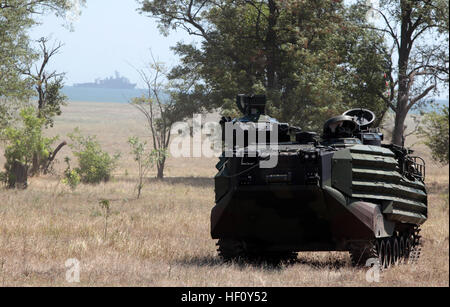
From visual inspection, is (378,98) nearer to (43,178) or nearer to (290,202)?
(43,178)

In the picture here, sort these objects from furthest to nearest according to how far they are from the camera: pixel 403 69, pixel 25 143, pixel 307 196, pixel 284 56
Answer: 1. pixel 284 56
2. pixel 403 69
3. pixel 25 143
4. pixel 307 196

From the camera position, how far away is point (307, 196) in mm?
11508

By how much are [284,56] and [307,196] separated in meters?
26.5

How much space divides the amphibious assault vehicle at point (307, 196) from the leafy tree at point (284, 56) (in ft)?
70.0

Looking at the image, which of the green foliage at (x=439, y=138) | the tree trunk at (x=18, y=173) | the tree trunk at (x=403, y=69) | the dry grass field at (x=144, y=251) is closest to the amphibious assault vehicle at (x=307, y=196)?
the dry grass field at (x=144, y=251)

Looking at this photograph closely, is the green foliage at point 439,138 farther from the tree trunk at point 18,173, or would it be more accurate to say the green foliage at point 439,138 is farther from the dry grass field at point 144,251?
the tree trunk at point 18,173

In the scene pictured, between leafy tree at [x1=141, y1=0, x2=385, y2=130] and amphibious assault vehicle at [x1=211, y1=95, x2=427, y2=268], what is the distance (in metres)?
21.3

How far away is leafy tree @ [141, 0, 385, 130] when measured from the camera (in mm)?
34656

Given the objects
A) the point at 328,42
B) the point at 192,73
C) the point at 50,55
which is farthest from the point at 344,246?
the point at 50,55

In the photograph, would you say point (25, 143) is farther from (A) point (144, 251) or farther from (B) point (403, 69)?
(A) point (144, 251)

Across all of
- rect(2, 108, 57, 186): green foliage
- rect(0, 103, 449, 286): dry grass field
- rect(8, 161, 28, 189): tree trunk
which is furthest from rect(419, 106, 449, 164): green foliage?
rect(8, 161, 28, 189): tree trunk

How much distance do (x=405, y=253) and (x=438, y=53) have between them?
63.2ft

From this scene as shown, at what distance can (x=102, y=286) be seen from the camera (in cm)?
988

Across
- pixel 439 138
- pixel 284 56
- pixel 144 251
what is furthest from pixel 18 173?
pixel 439 138
